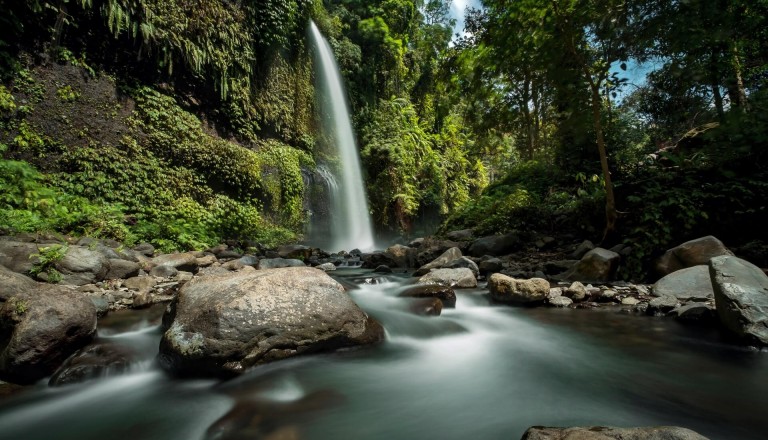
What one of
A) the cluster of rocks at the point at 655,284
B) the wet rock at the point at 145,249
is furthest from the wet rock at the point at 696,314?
the wet rock at the point at 145,249

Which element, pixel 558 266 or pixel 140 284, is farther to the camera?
pixel 558 266

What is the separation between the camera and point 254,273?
3.73m

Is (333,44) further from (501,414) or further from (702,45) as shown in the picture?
(501,414)

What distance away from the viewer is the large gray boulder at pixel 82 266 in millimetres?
5438

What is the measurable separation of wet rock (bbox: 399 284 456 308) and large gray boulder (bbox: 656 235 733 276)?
3430 mm

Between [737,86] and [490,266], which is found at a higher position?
[737,86]

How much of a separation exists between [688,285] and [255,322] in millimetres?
5642

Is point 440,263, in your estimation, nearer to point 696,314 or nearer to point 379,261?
point 379,261

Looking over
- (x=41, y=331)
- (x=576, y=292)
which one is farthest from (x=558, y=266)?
(x=41, y=331)

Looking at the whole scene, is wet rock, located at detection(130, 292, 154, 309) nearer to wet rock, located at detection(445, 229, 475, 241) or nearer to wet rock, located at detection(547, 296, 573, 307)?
wet rock, located at detection(547, 296, 573, 307)

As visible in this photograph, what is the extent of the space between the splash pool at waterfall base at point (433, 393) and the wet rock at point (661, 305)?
55cm

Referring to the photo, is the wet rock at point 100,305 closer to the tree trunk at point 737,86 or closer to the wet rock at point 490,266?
the wet rock at point 490,266

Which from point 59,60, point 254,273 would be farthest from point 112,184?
point 254,273

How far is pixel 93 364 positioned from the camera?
3.09 meters
